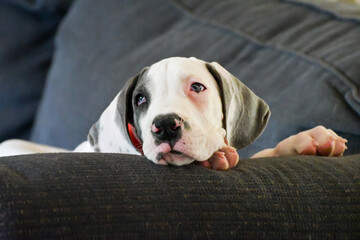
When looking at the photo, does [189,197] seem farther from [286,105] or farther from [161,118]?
[286,105]

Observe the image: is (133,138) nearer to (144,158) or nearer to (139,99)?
(139,99)

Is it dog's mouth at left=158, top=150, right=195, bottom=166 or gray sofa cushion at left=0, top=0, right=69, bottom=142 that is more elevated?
dog's mouth at left=158, top=150, right=195, bottom=166

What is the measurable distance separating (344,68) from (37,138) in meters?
1.33

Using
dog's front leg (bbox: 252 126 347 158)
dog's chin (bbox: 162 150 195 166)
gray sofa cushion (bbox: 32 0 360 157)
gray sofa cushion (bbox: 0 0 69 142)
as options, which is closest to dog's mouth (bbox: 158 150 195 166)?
dog's chin (bbox: 162 150 195 166)

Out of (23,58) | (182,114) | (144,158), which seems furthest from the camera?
(23,58)

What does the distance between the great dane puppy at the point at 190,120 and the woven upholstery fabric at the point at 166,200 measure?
0.38 feet

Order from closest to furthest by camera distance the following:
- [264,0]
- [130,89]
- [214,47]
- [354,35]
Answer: [130,89], [354,35], [214,47], [264,0]

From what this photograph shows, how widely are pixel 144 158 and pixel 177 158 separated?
7 centimetres

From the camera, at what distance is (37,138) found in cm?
238

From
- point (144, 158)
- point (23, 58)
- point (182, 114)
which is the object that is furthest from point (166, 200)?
point (23, 58)

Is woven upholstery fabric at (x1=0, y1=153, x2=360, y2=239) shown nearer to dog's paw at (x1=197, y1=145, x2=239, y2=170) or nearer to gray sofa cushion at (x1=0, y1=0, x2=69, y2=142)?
dog's paw at (x1=197, y1=145, x2=239, y2=170)

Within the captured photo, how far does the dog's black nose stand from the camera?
114 cm

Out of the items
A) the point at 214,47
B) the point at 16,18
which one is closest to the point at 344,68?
the point at 214,47

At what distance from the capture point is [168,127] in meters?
1.14
